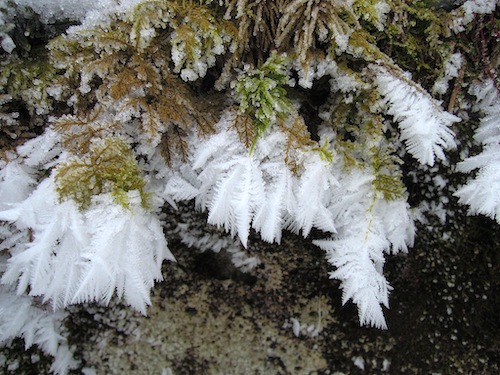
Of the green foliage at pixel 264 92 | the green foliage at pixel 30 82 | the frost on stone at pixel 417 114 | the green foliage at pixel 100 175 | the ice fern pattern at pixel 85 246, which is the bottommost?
the ice fern pattern at pixel 85 246

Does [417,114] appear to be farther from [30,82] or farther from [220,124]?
[30,82]

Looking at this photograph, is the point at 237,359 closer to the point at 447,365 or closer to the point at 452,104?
the point at 447,365

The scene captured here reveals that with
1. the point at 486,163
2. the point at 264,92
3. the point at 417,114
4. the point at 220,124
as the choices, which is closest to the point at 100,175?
the point at 220,124

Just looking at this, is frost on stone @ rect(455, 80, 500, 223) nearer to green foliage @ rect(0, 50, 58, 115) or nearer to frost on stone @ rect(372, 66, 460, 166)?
frost on stone @ rect(372, 66, 460, 166)

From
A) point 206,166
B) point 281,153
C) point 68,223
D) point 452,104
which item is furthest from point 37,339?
point 452,104

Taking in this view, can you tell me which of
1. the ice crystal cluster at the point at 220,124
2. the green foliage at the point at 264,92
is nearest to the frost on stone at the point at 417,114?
the ice crystal cluster at the point at 220,124

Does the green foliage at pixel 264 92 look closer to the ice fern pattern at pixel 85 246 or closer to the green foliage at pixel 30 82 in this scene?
the ice fern pattern at pixel 85 246

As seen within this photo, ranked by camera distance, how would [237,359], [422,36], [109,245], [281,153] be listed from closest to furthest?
1. [109,245]
2. [281,153]
3. [422,36]
4. [237,359]

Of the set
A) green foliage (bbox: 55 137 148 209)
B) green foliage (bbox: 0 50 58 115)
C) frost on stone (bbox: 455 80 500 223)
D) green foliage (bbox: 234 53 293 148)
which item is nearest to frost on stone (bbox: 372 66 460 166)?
frost on stone (bbox: 455 80 500 223)
